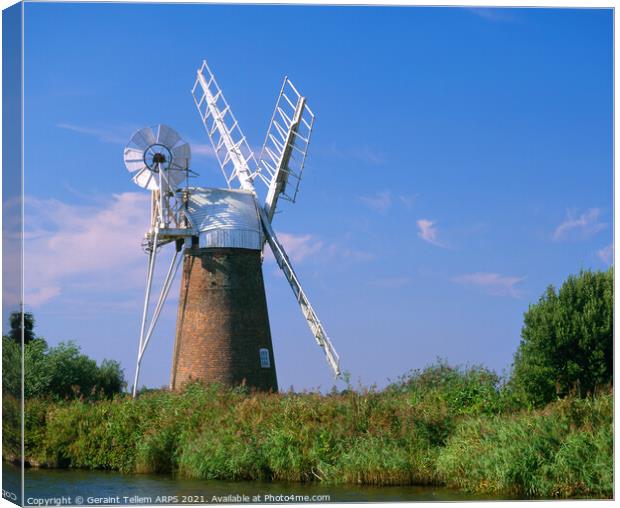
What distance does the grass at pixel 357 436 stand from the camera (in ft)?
53.5

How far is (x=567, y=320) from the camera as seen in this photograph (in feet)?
71.6

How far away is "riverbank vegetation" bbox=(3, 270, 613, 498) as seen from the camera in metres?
16.4

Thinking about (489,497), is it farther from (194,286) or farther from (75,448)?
(194,286)

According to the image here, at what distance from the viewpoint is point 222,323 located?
81.3 ft

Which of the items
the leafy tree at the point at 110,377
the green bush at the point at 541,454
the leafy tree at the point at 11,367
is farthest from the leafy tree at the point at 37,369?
the green bush at the point at 541,454

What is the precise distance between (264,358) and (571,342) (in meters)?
7.94

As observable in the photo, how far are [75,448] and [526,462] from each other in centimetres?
1010

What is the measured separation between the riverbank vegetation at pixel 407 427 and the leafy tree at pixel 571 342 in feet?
0.10

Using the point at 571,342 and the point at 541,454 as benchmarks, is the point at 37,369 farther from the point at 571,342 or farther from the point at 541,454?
the point at 541,454

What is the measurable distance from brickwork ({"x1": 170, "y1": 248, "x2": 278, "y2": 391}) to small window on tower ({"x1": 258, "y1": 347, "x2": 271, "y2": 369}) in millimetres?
101

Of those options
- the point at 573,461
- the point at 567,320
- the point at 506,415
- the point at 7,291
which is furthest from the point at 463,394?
the point at 7,291

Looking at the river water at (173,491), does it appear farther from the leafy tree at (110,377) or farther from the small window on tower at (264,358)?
the leafy tree at (110,377)

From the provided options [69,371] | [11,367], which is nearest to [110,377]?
[69,371]

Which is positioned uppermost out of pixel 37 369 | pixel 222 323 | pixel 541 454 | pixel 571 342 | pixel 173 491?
pixel 222 323
